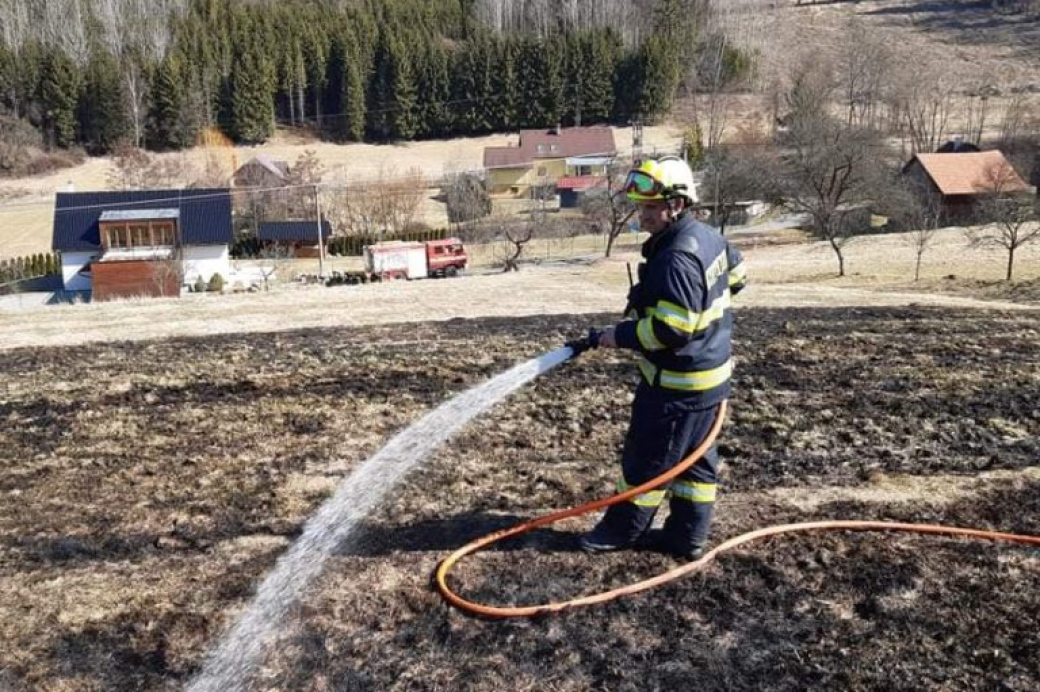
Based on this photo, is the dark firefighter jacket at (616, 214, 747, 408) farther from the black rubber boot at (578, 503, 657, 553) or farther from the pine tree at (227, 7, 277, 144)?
the pine tree at (227, 7, 277, 144)

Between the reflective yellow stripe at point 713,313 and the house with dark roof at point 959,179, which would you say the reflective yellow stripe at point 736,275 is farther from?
the house with dark roof at point 959,179

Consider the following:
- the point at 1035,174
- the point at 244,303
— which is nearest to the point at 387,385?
the point at 244,303

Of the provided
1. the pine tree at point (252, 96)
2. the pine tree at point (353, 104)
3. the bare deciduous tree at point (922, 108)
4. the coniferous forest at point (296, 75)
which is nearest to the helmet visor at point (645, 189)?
the bare deciduous tree at point (922, 108)

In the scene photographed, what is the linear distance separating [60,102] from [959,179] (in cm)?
7639

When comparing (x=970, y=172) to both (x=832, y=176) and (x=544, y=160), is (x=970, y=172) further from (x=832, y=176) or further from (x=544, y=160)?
(x=544, y=160)

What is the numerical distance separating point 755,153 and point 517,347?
51770mm

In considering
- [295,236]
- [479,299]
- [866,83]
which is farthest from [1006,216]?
[866,83]

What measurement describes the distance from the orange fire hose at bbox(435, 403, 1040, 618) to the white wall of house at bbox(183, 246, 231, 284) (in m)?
38.3

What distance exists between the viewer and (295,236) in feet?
166

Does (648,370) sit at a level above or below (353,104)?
A: below

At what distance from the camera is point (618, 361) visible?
31.6 feet

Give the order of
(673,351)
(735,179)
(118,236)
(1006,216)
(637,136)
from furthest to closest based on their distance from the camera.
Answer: (637,136) < (735,179) < (118,236) < (1006,216) < (673,351)

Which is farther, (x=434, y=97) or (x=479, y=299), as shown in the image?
(x=434, y=97)

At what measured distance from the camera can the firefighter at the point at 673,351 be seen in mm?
4320
